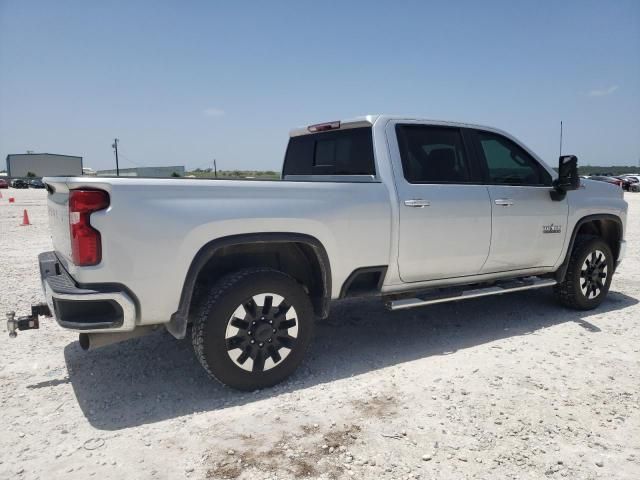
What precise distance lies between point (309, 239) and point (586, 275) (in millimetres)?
3533

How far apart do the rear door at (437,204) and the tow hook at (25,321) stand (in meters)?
2.65

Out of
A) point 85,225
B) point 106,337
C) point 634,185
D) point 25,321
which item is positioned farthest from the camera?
point 634,185

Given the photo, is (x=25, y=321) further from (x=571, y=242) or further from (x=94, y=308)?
(x=571, y=242)

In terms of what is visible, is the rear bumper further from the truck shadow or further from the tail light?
the truck shadow

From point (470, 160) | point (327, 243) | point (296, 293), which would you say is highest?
point (470, 160)

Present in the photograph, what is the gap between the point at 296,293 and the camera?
3.49 m

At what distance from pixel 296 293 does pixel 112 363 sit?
1.70 meters

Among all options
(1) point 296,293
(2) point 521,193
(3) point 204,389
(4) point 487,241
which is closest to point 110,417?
(3) point 204,389

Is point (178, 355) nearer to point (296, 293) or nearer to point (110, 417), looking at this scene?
point (110, 417)

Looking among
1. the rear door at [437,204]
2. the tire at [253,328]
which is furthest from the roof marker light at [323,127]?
the tire at [253,328]

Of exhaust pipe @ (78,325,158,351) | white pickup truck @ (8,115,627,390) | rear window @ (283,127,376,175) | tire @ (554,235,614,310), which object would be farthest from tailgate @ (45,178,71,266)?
tire @ (554,235,614,310)

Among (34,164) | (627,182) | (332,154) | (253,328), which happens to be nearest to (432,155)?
(332,154)

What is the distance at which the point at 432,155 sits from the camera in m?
4.29

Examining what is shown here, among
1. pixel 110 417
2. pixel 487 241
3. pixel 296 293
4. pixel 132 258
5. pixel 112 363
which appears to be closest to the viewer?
pixel 132 258
